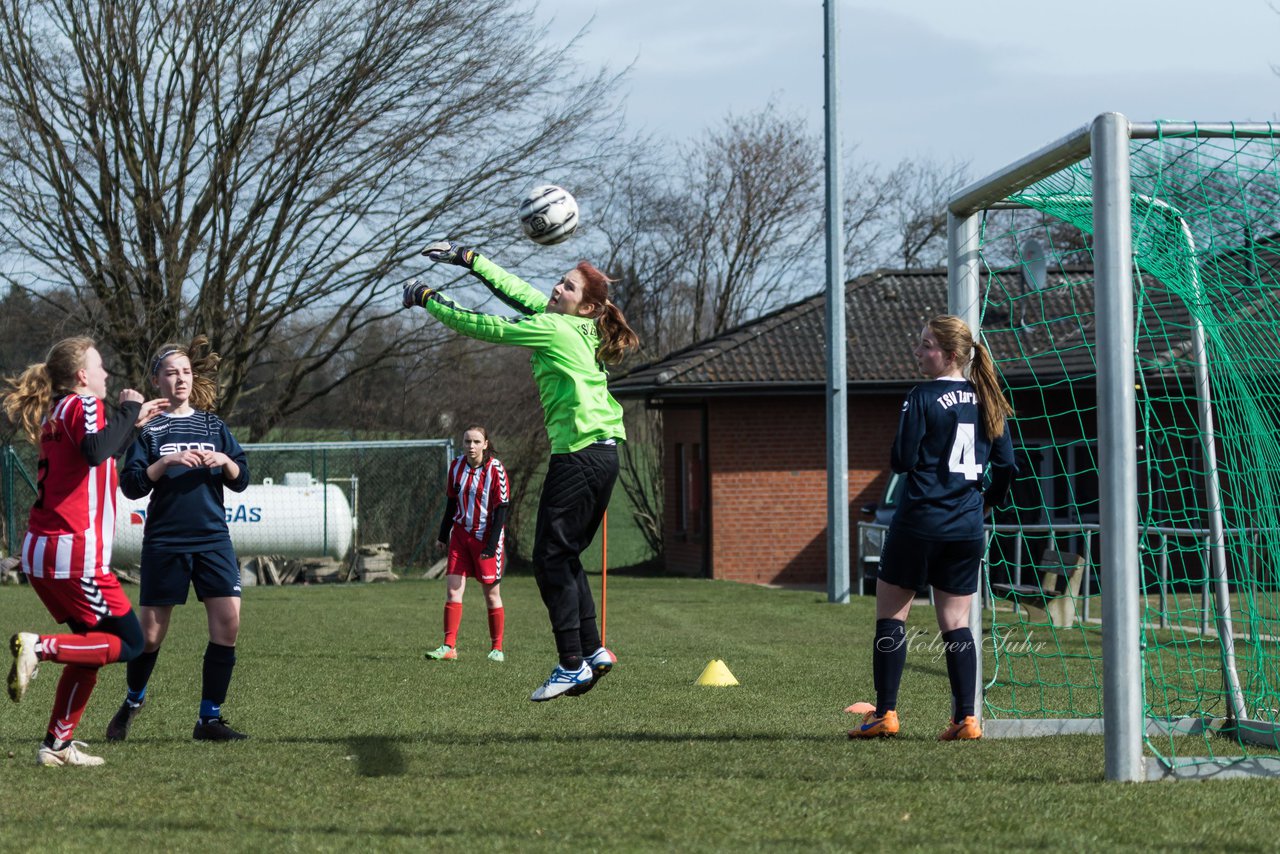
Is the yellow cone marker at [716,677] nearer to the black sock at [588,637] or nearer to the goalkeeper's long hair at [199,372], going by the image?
the black sock at [588,637]

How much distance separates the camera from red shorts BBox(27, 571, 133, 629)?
632cm

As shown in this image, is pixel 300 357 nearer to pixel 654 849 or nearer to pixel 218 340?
pixel 218 340

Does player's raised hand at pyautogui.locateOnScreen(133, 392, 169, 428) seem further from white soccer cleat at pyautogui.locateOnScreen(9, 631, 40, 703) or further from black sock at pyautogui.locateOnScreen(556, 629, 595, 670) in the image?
Result: black sock at pyautogui.locateOnScreen(556, 629, 595, 670)

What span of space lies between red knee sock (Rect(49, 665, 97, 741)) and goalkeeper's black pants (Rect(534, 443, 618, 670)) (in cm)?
204

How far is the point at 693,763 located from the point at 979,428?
204 centimetres

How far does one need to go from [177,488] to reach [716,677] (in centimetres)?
404

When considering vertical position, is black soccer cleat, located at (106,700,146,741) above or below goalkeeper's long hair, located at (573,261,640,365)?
below

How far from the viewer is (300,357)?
2828 centimetres

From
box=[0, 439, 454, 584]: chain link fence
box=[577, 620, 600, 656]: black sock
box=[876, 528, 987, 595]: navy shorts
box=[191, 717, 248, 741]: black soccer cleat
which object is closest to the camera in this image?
box=[876, 528, 987, 595]: navy shorts

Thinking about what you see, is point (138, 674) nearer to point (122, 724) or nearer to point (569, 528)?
point (122, 724)

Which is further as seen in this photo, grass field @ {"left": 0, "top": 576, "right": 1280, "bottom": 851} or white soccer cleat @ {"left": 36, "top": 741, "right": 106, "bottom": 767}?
white soccer cleat @ {"left": 36, "top": 741, "right": 106, "bottom": 767}

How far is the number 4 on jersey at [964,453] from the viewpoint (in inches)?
267

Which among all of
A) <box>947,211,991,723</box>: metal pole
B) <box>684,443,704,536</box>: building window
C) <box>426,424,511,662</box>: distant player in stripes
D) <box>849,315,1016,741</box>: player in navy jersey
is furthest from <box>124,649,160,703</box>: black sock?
<box>684,443,704,536</box>: building window

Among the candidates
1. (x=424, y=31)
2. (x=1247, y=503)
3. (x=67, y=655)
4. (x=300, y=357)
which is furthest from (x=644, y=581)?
(x=67, y=655)
